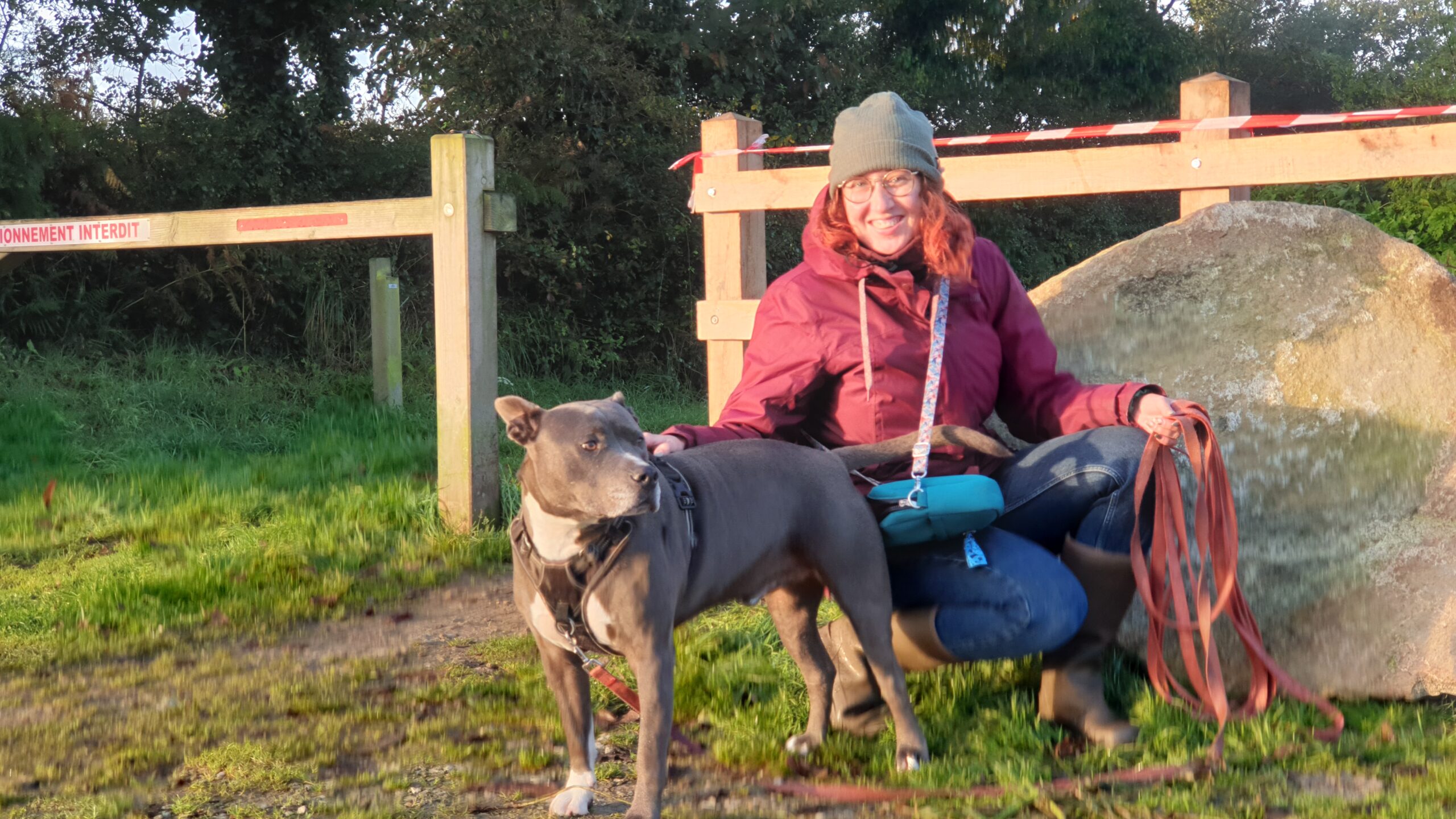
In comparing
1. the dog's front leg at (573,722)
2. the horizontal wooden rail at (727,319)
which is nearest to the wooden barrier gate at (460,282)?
the horizontal wooden rail at (727,319)

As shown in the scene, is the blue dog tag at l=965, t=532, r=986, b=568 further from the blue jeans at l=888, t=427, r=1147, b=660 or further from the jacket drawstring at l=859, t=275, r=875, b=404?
the jacket drawstring at l=859, t=275, r=875, b=404

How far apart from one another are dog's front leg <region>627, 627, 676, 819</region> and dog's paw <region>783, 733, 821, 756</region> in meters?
0.63

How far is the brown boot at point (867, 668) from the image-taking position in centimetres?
349

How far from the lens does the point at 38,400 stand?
8.48 m

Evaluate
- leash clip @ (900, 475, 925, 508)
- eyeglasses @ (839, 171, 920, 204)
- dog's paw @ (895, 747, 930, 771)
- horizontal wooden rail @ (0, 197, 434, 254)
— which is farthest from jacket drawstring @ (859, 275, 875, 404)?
horizontal wooden rail @ (0, 197, 434, 254)

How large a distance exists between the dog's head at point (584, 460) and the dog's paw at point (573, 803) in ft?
2.28

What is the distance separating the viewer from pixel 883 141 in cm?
345

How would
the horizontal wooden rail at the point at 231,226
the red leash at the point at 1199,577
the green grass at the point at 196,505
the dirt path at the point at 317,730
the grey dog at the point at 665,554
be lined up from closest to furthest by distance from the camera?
1. the grey dog at the point at 665,554
2. the dirt path at the point at 317,730
3. the red leash at the point at 1199,577
4. the green grass at the point at 196,505
5. the horizontal wooden rail at the point at 231,226

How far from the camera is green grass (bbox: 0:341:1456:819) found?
10.4 ft

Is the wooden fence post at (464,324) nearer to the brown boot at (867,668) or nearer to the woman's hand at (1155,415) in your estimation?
the brown boot at (867,668)

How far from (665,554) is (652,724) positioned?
37cm

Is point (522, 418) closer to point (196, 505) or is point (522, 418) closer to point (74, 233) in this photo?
point (196, 505)

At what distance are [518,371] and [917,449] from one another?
28.3ft

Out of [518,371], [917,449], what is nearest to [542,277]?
[518,371]
